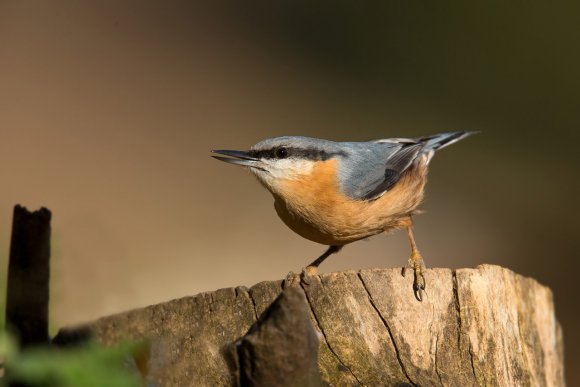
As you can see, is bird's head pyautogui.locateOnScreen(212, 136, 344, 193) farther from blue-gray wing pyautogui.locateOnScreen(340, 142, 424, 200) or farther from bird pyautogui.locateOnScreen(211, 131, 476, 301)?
blue-gray wing pyautogui.locateOnScreen(340, 142, 424, 200)

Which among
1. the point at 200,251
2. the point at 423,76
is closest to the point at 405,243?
the point at 200,251

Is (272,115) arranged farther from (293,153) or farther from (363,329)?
(363,329)

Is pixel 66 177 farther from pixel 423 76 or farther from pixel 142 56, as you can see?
pixel 423 76

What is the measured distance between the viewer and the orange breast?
13.1 ft

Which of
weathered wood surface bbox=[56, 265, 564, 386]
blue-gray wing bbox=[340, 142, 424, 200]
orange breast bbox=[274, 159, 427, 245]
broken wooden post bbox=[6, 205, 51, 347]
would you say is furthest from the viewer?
blue-gray wing bbox=[340, 142, 424, 200]

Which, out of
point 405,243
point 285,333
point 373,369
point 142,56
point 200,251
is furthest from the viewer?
point 142,56

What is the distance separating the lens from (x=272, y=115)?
8492mm

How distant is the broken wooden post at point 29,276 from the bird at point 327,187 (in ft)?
5.43

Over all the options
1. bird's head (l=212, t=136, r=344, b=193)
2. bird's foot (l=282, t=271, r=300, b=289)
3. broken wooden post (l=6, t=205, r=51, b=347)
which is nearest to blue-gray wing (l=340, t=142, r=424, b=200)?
bird's head (l=212, t=136, r=344, b=193)

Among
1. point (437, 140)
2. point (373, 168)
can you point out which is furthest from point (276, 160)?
point (437, 140)

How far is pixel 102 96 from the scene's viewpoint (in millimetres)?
7887

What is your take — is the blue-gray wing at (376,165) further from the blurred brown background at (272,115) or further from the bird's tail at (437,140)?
the blurred brown background at (272,115)

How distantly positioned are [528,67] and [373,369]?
6.64 meters

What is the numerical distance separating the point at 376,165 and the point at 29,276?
2331mm
